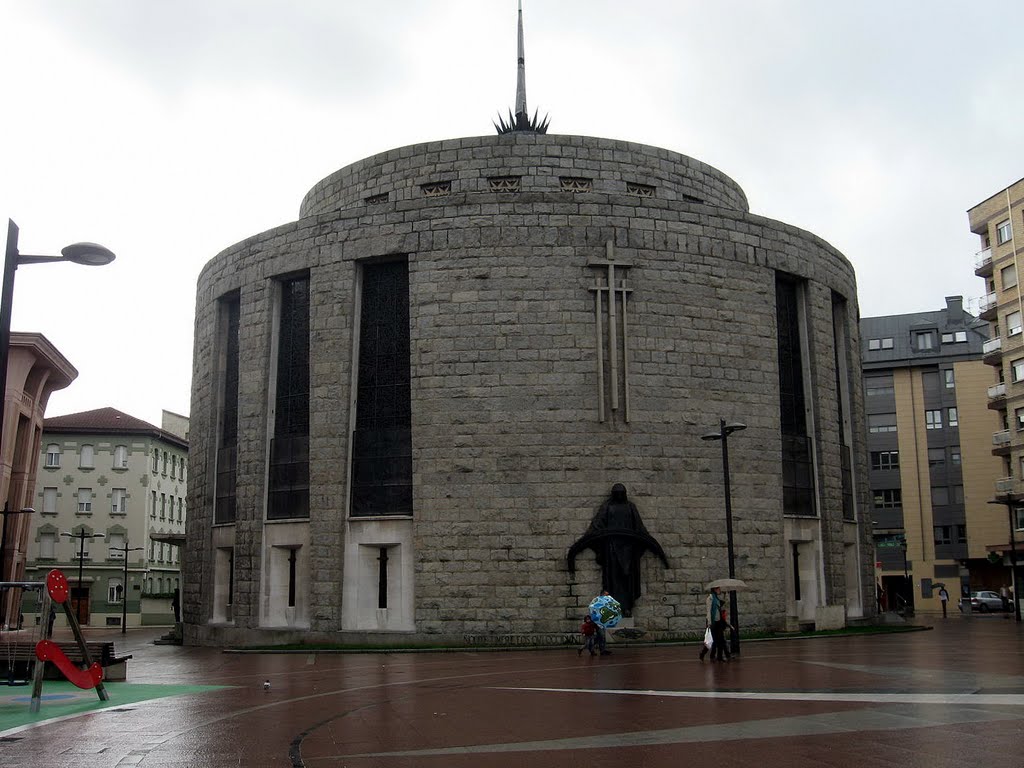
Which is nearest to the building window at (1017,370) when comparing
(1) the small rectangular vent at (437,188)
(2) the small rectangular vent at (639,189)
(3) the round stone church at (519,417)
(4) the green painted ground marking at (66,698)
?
(3) the round stone church at (519,417)

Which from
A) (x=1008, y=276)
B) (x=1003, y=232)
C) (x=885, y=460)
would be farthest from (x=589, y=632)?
(x=885, y=460)

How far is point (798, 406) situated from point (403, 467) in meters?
11.7

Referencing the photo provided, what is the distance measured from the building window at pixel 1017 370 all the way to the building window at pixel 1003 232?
5.65 m

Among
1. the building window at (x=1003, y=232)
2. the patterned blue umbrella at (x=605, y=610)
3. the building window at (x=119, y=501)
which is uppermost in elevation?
the building window at (x=1003, y=232)

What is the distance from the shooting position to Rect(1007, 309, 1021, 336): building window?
48.5m

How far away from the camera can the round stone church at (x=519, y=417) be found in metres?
26.2

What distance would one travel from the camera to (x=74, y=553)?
65125 mm

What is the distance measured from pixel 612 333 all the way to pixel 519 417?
3232 millimetres

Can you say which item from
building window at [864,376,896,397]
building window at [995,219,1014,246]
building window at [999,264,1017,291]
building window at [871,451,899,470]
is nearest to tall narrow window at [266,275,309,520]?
building window at [999,264,1017,291]

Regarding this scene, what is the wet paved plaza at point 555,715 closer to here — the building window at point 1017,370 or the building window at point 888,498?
the building window at point 1017,370

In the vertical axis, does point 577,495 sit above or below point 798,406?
below

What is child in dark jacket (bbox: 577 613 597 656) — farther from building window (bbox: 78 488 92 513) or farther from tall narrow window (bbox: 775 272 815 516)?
building window (bbox: 78 488 92 513)

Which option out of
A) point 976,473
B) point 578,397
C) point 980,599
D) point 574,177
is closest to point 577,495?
point 578,397

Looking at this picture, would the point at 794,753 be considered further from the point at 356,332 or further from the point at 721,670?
the point at 356,332
